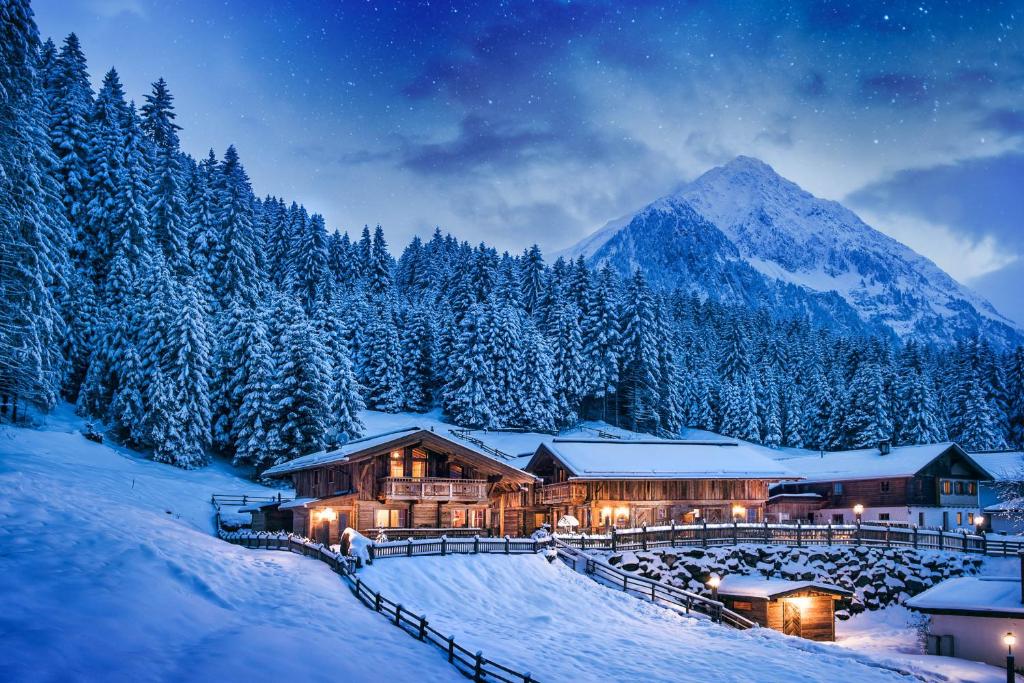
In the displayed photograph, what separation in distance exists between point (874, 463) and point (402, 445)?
132ft

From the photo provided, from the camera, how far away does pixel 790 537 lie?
45.4 meters

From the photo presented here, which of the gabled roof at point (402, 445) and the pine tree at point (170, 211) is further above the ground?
the pine tree at point (170, 211)

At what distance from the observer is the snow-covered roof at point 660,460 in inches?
1972

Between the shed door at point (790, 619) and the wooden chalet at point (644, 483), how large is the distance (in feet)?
50.7

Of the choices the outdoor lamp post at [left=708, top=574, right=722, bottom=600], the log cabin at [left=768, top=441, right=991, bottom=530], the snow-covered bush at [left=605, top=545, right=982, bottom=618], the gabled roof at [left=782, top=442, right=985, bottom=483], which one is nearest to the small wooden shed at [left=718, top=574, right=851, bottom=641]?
the outdoor lamp post at [left=708, top=574, right=722, bottom=600]

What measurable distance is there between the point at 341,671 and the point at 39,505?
13107 millimetres

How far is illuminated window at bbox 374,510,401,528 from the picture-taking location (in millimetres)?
41688

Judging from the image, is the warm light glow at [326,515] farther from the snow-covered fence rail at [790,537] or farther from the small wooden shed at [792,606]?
the small wooden shed at [792,606]

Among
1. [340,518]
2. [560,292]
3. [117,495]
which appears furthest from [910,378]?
[117,495]

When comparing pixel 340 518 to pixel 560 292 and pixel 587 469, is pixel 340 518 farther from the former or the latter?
pixel 560 292

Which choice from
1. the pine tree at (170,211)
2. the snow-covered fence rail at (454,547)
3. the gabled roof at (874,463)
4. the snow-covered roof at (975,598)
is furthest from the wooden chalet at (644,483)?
the pine tree at (170,211)

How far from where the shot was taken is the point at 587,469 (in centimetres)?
4944

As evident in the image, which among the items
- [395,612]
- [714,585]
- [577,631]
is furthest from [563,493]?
[395,612]

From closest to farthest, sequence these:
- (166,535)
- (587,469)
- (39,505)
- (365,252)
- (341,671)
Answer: (341,671) < (39,505) < (166,535) < (587,469) < (365,252)
